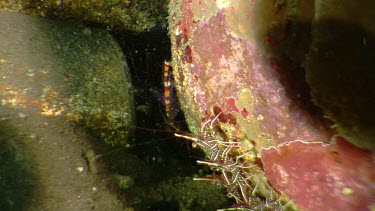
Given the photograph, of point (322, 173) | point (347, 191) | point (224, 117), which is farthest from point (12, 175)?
point (347, 191)

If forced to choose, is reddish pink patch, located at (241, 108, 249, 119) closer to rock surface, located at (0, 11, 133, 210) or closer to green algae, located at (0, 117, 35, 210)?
rock surface, located at (0, 11, 133, 210)

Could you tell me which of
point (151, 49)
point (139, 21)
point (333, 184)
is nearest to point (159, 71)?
point (151, 49)

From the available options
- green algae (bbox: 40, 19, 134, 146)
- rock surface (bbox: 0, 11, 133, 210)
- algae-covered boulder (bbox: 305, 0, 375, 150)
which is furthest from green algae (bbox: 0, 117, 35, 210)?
algae-covered boulder (bbox: 305, 0, 375, 150)

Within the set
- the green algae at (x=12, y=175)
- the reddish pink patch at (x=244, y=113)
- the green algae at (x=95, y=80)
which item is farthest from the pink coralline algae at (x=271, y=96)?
the green algae at (x=12, y=175)

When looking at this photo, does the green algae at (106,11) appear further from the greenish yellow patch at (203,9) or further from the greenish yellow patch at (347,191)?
the greenish yellow patch at (347,191)

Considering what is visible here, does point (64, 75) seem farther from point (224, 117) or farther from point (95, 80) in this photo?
point (224, 117)
